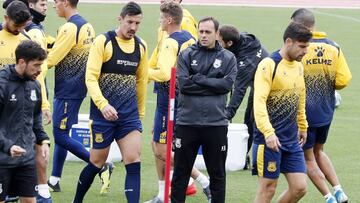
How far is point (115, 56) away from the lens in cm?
1055

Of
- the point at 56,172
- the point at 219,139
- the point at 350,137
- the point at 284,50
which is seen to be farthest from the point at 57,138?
the point at 350,137

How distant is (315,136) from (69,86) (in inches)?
112

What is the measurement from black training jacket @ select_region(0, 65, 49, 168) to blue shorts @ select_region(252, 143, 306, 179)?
2.24 m

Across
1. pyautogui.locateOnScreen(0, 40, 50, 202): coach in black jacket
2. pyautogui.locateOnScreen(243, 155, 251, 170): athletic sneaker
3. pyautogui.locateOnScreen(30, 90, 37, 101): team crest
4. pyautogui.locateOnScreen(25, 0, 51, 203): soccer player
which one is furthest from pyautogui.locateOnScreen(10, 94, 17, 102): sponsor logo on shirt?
pyautogui.locateOnScreen(243, 155, 251, 170): athletic sneaker

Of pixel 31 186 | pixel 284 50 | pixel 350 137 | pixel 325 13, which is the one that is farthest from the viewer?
pixel 325 13

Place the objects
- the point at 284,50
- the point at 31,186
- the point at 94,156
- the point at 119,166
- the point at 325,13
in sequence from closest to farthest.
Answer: the point at 31,186 < the point at 284,50 < the point at 94,156 < the point at 119,166 < the point at 325,13

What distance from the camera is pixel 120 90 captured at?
10.6 meters

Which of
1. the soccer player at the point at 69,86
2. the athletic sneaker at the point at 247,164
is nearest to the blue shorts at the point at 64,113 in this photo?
the soccer player at the point at 69,86

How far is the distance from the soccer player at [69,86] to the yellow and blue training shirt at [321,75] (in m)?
2.45

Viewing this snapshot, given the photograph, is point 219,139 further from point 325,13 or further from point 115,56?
point 325,13

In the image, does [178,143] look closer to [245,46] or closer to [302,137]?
[302,137]

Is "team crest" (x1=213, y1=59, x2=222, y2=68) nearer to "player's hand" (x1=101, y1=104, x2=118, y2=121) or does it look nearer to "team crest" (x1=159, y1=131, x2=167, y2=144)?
"player's hand" (x1=101, y1=104, x2=118, y2=121)

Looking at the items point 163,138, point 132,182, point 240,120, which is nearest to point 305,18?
point 163,138

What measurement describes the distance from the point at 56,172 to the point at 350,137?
5.49m
